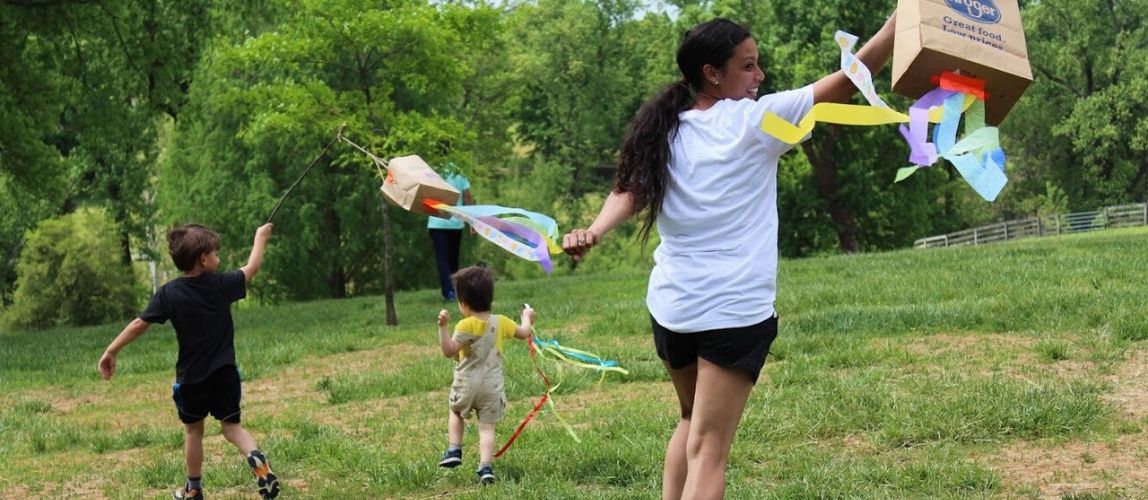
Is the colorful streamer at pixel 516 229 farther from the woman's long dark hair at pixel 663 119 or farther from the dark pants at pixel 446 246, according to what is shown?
the dark pants at pixel 446 246

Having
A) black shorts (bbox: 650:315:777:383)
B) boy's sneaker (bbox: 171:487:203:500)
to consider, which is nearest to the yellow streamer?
black shorts (bbox: 650:315:777:383)

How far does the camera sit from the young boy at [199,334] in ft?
18.9

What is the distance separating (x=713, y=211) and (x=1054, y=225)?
1940 inches

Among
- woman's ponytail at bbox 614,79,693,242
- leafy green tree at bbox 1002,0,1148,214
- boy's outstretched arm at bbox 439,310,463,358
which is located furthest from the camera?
leafy green tree at bbox 1002,0,1148,214

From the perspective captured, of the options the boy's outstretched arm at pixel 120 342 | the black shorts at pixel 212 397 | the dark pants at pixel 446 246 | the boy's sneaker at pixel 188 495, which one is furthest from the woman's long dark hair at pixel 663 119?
the dark pants at pixel 446 246

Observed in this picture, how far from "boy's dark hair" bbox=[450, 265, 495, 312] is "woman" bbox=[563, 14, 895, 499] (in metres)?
2.14

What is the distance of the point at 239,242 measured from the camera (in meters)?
28.2

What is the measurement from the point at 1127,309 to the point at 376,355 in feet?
21.5

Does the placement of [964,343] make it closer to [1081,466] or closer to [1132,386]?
[1132,386]

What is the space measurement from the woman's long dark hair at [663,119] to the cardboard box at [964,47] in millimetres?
516

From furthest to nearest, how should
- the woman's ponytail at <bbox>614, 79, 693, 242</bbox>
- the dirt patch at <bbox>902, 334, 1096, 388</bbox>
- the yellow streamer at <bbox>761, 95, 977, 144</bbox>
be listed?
the dirt patch at <bbox>902, 334, 1096, 388</bbox>, the woman's ponytail at <bbox>614, 79, 693, 242</bbox>, the yellow streamer at <bbox>761, 95, 977, 144</bbox>

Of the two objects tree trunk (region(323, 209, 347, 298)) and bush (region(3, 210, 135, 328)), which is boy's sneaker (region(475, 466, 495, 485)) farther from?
tree trunk (region(323, 209, 347, 298))

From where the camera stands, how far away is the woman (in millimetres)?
3715

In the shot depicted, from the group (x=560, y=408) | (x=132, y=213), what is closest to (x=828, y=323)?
(x=560, y=408)
